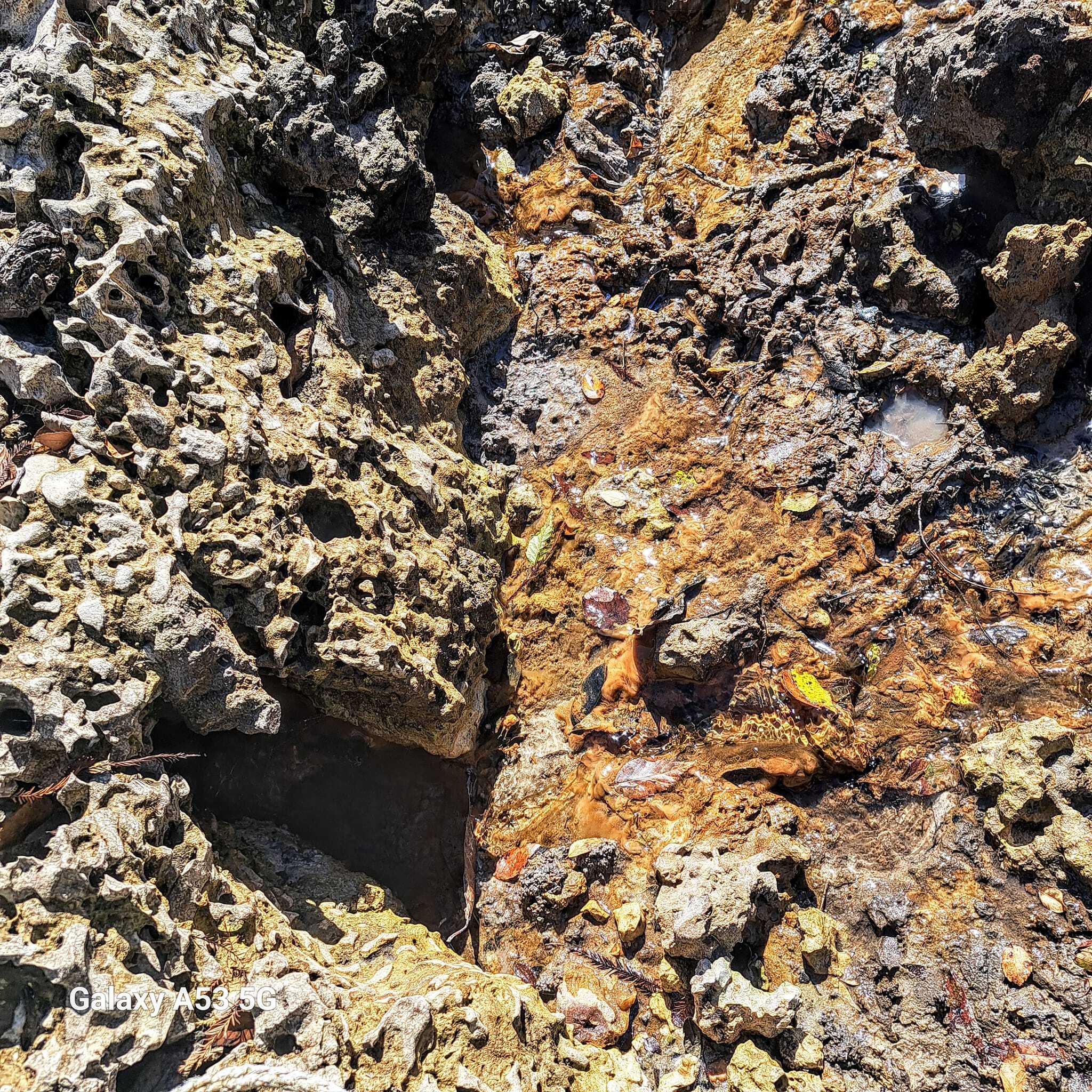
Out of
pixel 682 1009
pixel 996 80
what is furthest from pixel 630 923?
pixel 996 80

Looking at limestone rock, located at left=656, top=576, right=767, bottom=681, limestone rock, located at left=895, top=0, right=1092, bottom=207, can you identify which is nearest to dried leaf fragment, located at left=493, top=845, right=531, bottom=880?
limestone rock, located at left=656, top=576, right=767, bottom=681

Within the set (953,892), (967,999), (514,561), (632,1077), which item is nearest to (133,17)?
(514,561)

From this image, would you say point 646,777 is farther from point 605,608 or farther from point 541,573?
point 541,573

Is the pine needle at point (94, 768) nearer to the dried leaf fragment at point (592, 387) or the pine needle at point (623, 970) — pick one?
the pine needle at point (623, 970)

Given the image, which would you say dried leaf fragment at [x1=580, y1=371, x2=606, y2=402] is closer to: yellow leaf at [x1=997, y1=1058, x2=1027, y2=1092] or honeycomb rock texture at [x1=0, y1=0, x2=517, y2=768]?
honeycomb rock texture at [x1=0, y1=0, x2=517, y2=768]

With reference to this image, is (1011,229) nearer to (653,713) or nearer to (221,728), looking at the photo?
(653,713)

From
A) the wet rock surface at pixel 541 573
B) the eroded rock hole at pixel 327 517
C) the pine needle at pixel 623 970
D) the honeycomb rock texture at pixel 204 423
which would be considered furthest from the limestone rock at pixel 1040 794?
the eroded rock hole at pixel 327 517

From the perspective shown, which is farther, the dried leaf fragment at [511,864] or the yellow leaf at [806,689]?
the yellow leaf at [806,689]
